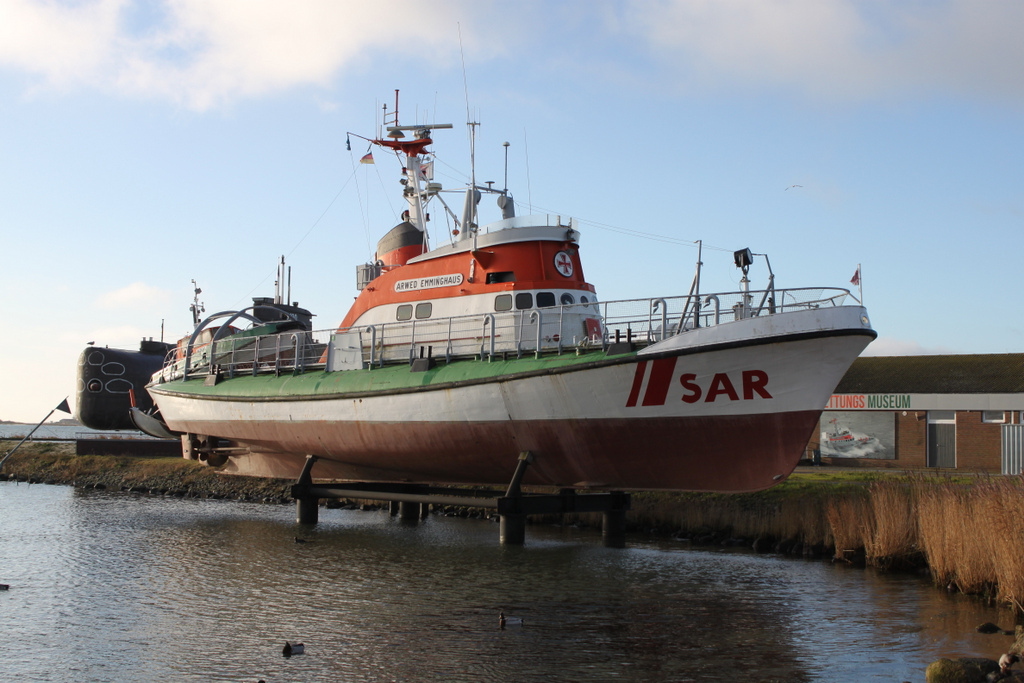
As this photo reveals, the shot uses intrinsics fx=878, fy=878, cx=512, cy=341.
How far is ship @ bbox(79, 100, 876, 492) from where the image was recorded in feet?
48.8

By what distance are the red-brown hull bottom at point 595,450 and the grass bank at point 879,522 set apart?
2.46m

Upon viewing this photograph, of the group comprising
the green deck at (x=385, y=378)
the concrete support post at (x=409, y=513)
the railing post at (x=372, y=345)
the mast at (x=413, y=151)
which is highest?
the mast at (x=413, y=151)

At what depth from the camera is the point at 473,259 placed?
19.7 metres

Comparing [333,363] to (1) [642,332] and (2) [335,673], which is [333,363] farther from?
(2) [335,673]

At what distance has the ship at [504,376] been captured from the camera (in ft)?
48.8

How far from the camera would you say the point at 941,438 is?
109 feet

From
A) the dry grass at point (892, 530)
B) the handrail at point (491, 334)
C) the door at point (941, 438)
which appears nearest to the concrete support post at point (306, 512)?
the handrail at point (491, 334)

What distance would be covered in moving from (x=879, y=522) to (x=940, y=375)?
2203cm

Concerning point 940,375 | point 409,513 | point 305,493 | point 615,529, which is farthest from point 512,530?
point 940,375

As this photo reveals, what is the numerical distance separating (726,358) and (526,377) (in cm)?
388

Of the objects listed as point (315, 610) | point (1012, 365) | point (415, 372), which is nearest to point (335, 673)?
point (315, 610)

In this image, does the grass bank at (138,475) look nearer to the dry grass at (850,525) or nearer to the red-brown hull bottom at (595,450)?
the red-brown hull bottom at (595,450)

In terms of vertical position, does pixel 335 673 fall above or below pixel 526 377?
below

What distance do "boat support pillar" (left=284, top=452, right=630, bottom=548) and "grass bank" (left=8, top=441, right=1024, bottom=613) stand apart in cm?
249
